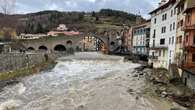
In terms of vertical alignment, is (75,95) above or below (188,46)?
below

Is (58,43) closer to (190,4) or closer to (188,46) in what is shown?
(190,4)

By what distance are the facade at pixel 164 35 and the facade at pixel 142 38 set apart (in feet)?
51.6

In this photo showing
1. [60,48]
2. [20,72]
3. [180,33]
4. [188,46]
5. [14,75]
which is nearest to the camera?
[188,46]

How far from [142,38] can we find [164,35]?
29.0m

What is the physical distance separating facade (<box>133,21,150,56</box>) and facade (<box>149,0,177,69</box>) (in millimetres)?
15742

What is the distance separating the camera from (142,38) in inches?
2840

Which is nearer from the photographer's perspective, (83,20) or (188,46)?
(188,46)

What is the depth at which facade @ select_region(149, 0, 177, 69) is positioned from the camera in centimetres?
3856

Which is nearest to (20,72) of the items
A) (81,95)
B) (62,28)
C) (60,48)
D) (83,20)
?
(81,95)

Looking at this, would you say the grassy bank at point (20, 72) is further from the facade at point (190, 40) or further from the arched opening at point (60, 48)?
the arched opening at point (60, 48)

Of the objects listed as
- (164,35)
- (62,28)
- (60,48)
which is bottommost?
(60,48)

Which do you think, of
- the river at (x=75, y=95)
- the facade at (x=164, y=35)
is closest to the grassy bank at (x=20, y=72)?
the river at (x=75, y=95)

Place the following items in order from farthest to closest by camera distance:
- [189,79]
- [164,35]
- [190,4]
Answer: [164,35] < [190,4] < [189,79]

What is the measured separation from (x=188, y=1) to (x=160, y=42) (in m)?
14.5
